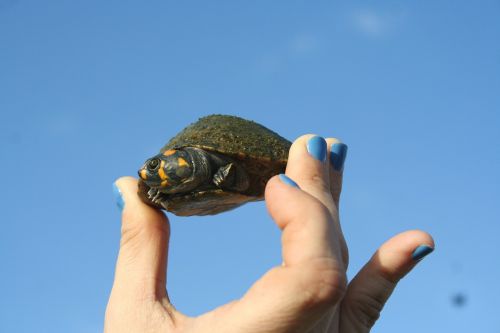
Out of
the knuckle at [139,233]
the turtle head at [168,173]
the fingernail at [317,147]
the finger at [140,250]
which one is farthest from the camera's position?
the turtle head at [168,173]

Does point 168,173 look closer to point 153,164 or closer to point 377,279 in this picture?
point 153,164

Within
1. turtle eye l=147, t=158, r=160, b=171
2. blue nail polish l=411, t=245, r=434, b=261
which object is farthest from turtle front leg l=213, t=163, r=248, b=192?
blue nail polish l=411, t=245, r=434, b=261

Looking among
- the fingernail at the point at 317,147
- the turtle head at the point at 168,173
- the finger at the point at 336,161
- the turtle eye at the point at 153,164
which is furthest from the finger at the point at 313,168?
the turtle eye at the point at 153,164

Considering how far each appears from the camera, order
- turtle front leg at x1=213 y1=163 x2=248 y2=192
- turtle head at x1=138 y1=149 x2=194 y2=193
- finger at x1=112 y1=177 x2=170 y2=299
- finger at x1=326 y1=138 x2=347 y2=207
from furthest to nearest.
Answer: turtle front leg at x1=213 y1=163 x2=248 y2=192, turtle head at x1=138 y1=149 x2=194 y2=193, finger at x1=326 y1=138 x2=347 y2=207, finger at x1=112 y1=177 x2=170 y2=299

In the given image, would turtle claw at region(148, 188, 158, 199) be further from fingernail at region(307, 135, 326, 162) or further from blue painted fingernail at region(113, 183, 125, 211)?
fingernail at region(307, 135, 326, 162)

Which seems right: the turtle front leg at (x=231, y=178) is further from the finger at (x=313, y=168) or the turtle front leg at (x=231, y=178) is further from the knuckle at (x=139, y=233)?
the finger at (x=313, y=168)

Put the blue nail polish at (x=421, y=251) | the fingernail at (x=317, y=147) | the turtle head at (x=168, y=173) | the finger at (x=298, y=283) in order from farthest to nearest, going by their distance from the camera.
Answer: the turtle head at (x=168, y=173) → the fingernail at (x=317, y=147) → the blue nail polish at (x=421, y=251) → the finger at (x=298, y=283)

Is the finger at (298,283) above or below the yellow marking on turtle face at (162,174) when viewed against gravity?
below
